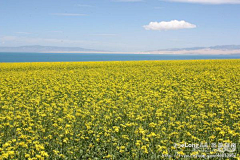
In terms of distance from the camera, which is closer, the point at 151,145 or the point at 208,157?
the point at 208,157

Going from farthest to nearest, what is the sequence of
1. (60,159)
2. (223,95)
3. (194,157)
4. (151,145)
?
(223,95) < (151,145) < (60,159) < (194,157)

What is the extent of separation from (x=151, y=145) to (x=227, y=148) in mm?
2315

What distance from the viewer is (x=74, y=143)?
8.25 meters

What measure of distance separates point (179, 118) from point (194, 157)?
4.67 meters

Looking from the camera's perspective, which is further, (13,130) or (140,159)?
(13,130)

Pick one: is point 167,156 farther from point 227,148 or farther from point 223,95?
point 223,95

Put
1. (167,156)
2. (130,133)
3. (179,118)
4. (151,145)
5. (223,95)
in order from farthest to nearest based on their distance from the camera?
(223,95) < (179,118) < (130,133) < (151,145) < (167,156)

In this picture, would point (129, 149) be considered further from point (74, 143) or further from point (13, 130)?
point (13, 130)

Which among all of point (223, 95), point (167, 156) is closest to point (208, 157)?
point (167, 156)

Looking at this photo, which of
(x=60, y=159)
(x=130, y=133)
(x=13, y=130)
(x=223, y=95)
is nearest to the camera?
(x=60, y=159)

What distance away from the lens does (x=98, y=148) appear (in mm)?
8352

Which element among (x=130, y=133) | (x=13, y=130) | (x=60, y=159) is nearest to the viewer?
(x=60, y=159)

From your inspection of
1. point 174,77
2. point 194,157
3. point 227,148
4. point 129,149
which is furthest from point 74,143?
point 174,77

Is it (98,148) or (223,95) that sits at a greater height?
(223,95)
